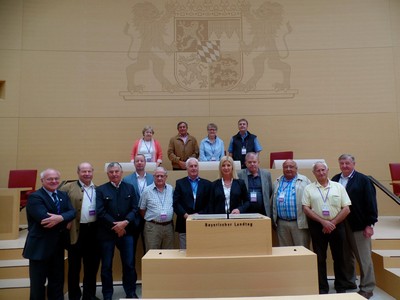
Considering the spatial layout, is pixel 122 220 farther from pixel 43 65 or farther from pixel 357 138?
pixel 357 138

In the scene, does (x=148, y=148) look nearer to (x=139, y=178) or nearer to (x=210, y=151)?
(x=210, y=151)

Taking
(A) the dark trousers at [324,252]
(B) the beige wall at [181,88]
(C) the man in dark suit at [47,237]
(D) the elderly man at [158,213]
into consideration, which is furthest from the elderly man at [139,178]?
(B) the beige wall at [181,88]

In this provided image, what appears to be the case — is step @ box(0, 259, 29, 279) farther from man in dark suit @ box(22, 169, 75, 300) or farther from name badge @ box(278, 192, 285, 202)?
name badge @ box(278, 192, 285, 202)

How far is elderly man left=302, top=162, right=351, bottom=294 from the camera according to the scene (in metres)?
3.55

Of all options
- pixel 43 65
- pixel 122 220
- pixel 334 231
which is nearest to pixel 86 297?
pixel 122 220

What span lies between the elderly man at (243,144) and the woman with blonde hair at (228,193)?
196cm

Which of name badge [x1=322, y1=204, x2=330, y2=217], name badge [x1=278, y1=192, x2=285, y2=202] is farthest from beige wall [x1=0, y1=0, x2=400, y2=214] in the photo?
name badge [x1=322, y1=204, x2=330, y2=217]

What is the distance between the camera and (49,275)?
3.32 meters

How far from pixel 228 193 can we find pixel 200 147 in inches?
78.8

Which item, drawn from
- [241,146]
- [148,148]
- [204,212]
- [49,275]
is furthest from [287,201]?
[49,275]

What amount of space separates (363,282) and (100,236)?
2851mm

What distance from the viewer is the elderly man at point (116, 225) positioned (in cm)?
356

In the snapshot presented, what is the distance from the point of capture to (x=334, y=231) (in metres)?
3.66

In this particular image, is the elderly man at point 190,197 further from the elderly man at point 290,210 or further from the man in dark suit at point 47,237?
the man in dark suit at point 47,237
